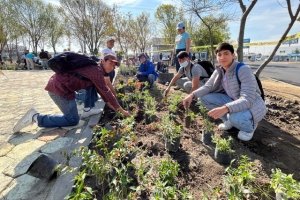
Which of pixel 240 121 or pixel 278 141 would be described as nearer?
pixel 240 121

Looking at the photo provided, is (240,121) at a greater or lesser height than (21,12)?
lesser

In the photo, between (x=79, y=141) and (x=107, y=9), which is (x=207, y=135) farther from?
(x=107, y=9)

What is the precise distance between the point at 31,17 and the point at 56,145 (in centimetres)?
3512

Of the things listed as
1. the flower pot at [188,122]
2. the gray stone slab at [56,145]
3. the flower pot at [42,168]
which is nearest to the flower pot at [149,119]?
the flower pot at [188,122]

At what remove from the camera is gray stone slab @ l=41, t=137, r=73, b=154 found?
3312 millimetres

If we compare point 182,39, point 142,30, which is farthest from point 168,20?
point 182,39

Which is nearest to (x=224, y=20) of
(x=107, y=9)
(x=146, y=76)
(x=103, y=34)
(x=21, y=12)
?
(x=146, y=76)

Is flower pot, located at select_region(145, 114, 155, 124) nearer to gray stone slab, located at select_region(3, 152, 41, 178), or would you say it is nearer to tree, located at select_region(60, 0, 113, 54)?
gray stone slab, located at select_region(3, 152, 41, 178)

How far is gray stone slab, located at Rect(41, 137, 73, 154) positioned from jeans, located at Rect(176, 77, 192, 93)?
2.58 m

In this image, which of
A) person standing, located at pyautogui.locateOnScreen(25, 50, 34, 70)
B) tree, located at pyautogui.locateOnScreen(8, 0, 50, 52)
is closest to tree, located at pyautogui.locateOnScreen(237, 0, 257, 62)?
person standing, located at pyautogui.locateOnScreen(25, 50, 34, 70)

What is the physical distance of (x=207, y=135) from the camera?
10.8 feet

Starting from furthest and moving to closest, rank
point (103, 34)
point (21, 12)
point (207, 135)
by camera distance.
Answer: point (21, 12) → point (103, 34) → point (207, 135)

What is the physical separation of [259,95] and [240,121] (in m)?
0.45

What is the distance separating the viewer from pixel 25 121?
3889mm
